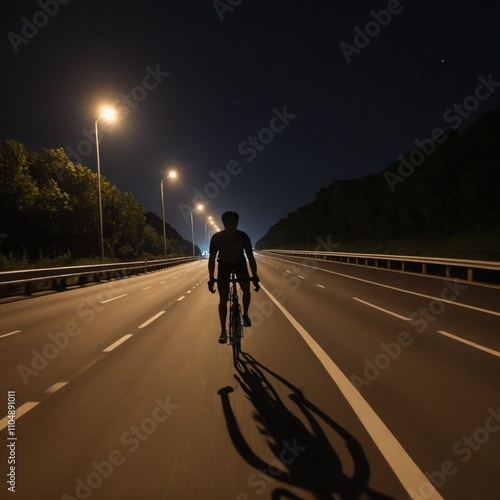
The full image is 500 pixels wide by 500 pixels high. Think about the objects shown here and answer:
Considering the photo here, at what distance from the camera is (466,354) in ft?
24.9

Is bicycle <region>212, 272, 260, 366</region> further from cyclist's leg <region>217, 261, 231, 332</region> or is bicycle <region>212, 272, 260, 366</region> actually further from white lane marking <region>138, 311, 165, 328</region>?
white lane marking <region>138, 311, 165, 328</region>

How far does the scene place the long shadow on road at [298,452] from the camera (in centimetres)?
343

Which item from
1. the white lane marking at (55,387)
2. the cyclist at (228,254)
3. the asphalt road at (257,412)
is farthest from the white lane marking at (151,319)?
the white lane marking at (55,387)

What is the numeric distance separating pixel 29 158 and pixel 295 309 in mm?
44029

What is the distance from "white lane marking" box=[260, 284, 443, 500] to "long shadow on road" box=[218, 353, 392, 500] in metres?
0.22

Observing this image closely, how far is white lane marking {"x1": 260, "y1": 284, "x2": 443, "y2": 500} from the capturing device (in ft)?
11.4

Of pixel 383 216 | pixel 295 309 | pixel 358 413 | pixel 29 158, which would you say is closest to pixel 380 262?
pixel 383 216

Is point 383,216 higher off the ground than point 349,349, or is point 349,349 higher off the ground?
point 383,216

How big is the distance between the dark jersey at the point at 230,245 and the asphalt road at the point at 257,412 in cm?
165

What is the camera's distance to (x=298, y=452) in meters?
4.04

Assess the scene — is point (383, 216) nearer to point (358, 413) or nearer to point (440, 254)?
point (440, 254)

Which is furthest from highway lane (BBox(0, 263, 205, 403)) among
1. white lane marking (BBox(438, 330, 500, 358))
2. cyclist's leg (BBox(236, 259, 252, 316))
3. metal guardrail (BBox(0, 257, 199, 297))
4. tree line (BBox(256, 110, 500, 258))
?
tree line (BBox(256, 110, 500, 258))

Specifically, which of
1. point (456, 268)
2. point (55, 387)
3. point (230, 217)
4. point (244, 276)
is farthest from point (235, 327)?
point (456, 268)

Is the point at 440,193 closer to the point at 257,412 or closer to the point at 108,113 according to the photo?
the point at 108,113
